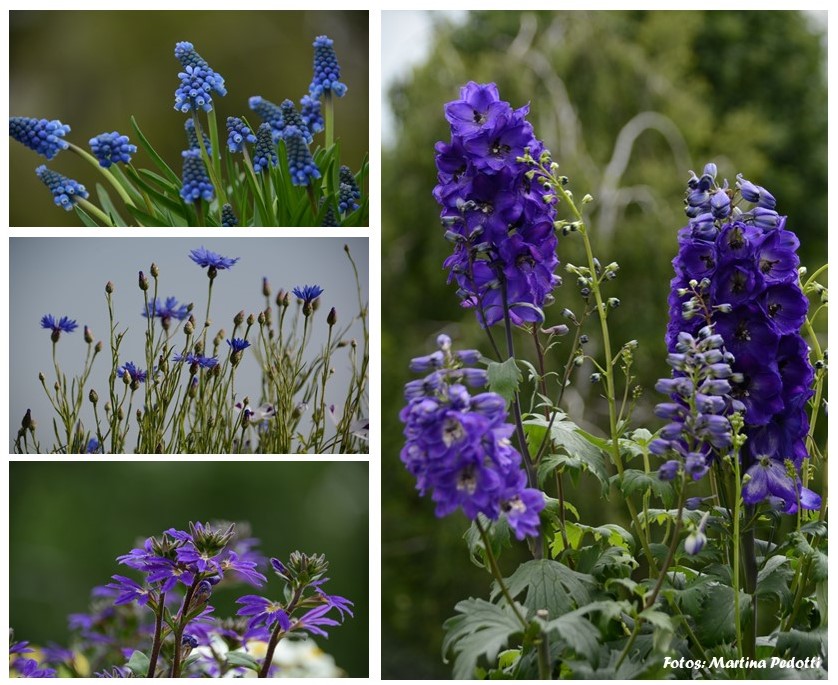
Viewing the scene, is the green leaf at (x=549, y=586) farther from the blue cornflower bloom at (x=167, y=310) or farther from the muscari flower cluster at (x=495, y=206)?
the blue cornflower bloom at (x=167, y=310)

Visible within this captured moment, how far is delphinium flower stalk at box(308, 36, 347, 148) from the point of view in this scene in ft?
4.91

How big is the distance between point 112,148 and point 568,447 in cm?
78

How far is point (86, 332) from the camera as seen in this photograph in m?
1.52

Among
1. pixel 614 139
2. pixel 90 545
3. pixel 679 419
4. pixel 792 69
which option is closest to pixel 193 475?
pixel 90 545

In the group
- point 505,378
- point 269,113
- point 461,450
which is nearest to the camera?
point 461,450

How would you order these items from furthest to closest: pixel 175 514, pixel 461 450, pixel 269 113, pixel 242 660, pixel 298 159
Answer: pixel 175 514 → pixel 269 113 → pixel 298 159 → pixel 242 660 → pixel 461 450

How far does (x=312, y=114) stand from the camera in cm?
153

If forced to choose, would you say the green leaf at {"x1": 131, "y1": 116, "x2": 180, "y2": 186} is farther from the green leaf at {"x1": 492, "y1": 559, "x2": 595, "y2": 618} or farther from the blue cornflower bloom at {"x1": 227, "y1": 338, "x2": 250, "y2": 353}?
the green leaf at {"x1": 492, "y1": 559, "x2": 595, "y2": 618}

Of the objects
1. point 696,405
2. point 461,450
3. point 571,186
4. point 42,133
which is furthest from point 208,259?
point 571,186

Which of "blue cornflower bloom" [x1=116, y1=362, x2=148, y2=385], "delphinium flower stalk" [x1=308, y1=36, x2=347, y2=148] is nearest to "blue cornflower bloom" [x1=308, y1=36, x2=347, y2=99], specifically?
"delphinium flower stalk" [x1=308, y1=36, x2=347, y2=148]

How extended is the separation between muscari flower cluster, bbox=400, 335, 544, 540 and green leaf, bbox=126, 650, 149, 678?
0.54 m

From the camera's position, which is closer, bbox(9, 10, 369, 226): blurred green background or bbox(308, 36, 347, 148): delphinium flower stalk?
bbox(308, 36, 347, 148): delphinium flower stalk

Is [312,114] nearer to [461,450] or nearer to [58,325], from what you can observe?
[58,325]

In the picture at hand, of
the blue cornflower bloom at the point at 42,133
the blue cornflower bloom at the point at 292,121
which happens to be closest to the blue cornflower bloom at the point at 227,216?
the blue cornflower bloom at the point at 292,121
